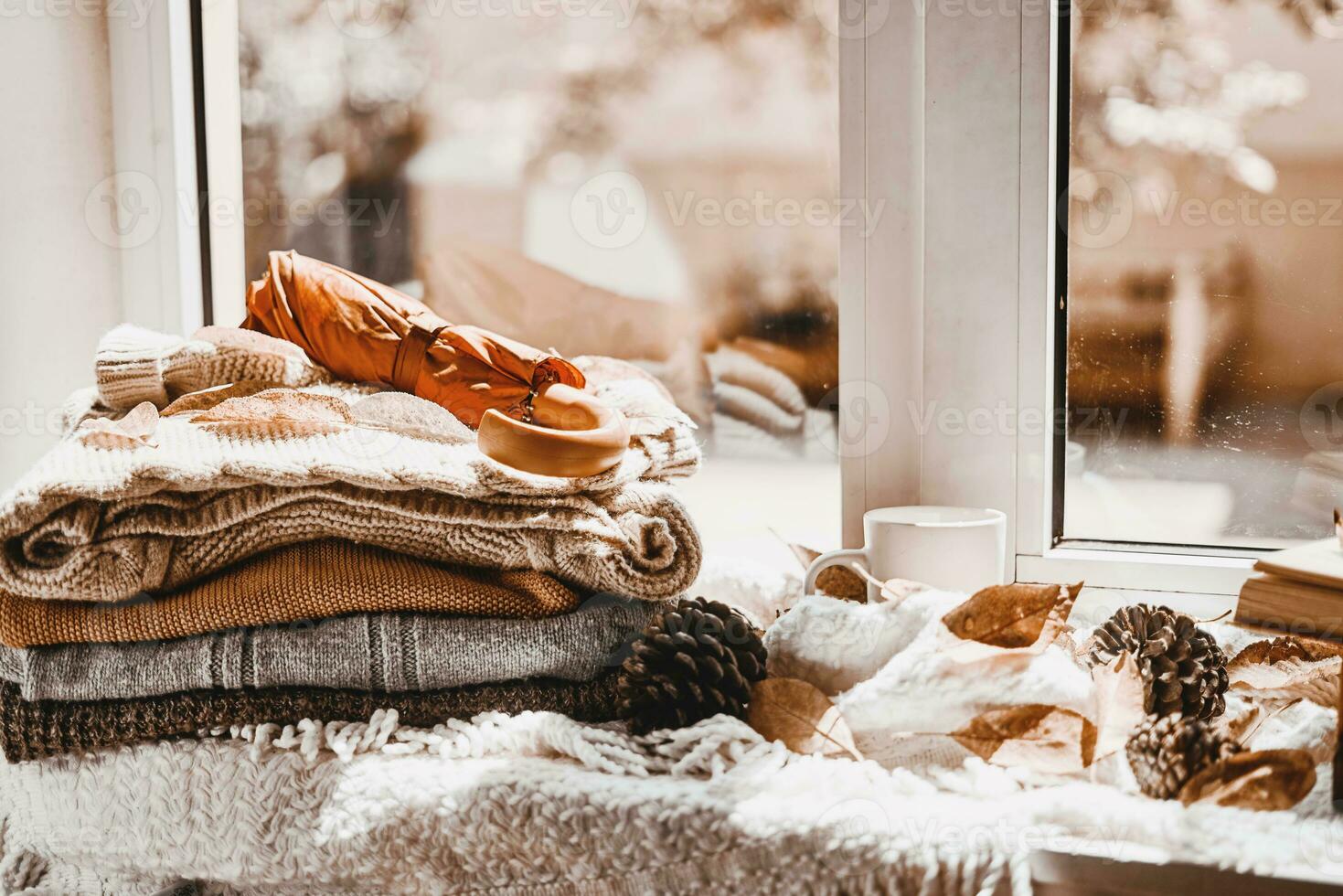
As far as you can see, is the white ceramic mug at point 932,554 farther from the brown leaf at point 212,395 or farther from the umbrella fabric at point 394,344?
the brown leaf at point 212,395

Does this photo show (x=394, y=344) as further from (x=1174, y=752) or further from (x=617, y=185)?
(x=1174, y=752)

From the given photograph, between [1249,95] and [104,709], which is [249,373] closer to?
[104,709]

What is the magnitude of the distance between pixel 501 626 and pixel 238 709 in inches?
5.8

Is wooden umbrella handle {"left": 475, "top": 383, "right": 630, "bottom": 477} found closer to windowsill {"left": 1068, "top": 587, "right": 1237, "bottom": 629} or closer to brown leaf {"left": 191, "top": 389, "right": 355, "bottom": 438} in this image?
brown leaf {"left": 191, "top": 389, "right": 355, "bottom": 438}

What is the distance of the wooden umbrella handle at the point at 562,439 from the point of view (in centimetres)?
58

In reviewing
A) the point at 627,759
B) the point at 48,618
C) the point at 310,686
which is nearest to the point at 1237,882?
the point at 627,759

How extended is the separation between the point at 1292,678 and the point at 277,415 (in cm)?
63

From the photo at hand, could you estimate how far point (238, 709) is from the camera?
22.7 inches

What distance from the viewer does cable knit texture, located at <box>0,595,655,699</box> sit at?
1.86ft

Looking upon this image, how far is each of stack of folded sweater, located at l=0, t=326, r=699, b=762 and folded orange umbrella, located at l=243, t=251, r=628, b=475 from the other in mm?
75

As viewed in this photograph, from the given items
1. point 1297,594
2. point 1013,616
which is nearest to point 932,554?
point 1013,616

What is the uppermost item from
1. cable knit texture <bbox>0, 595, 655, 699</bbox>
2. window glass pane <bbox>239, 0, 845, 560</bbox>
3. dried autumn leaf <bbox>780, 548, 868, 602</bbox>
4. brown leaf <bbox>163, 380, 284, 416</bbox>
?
window glass pane <bbox>239, 0, 845, 560</bbox>

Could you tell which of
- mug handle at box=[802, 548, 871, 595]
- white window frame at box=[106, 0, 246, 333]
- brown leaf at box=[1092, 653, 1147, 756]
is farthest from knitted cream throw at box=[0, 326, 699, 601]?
white window frame at box=[106, 0, 246, 333]

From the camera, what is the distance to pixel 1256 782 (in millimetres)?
480
